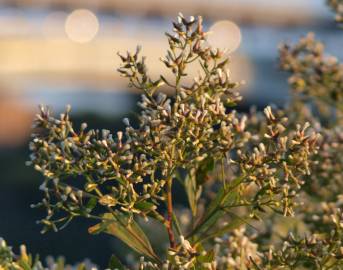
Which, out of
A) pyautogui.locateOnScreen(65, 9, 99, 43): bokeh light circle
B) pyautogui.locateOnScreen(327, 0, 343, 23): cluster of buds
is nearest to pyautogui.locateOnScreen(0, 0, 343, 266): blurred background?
pyautogui.locateOnScreen(65, 9, 99, 43): bokeh light circle

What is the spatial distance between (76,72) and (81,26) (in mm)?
16944

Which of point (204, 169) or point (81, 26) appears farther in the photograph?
point (81, 26)

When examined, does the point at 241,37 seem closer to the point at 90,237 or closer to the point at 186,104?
the point at 90,237

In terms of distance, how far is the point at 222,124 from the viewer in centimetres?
404

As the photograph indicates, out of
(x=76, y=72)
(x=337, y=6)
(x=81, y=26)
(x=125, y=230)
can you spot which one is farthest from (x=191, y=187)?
(x=81, y=26)

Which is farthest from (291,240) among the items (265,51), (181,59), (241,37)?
(241,37)

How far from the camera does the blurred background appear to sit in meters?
30.4

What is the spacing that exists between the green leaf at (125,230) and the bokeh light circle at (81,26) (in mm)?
58362

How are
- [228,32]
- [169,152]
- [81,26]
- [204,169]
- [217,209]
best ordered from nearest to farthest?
[169,152] < [217,209] < [204,169] < [81,26] < [228,32]

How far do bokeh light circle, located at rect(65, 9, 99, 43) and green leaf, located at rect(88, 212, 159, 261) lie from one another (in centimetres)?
5836

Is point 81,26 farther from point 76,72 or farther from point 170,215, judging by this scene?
point 170,215

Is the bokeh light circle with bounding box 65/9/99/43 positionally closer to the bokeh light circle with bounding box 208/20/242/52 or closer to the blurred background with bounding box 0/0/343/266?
the blurred background with bounding box 0/0/343/266

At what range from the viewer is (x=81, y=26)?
251 ft

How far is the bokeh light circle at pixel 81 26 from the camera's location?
6525cm
